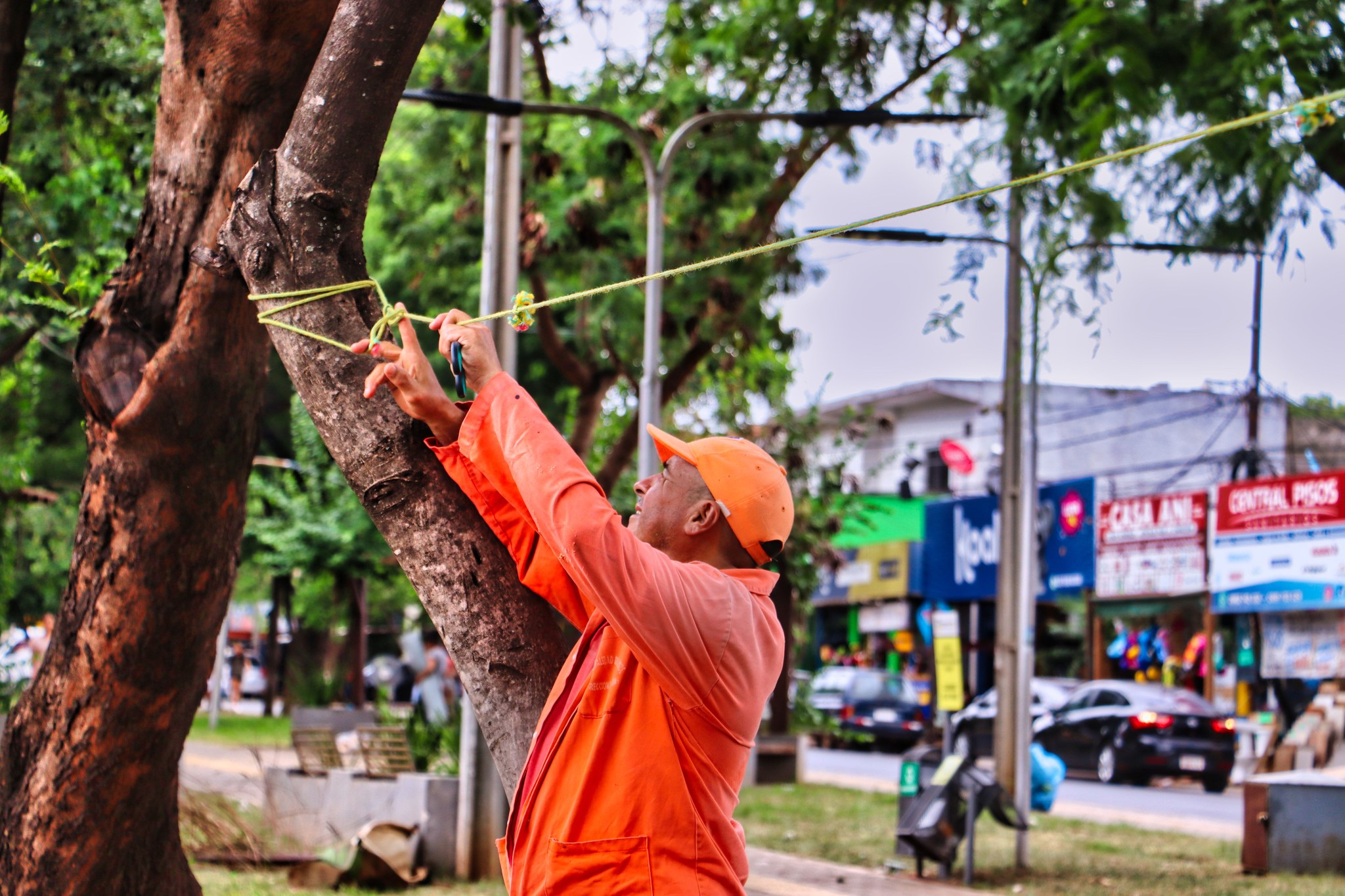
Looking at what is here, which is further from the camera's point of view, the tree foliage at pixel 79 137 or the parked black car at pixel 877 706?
Answer: the parked black car at pixel 877 706

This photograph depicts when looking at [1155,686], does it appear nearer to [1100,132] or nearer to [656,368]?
[656,368]

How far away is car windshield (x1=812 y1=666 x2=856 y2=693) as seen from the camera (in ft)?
94.4

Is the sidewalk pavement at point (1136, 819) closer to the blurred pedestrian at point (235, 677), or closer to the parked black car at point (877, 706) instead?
the parked black car at point (877, 706)

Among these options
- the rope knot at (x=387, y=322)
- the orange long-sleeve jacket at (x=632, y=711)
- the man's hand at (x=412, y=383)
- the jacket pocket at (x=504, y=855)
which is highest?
the rope knot at (x=387, y=322)

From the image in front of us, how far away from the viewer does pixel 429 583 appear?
112 inches

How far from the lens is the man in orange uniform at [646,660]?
7.57 ft

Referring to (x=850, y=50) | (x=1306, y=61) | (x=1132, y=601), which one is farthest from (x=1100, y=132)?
(x=1132, y=601)

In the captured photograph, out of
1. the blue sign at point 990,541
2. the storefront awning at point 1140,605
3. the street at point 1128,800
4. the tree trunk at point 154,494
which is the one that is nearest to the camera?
the tree trunk at point 154,494

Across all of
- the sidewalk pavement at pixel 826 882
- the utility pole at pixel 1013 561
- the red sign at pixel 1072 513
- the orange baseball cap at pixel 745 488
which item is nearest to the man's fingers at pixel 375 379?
the orange baseball cap at pixel 745 488

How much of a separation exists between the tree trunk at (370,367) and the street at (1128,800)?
12690mm

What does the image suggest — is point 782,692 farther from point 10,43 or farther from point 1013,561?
point 10,43

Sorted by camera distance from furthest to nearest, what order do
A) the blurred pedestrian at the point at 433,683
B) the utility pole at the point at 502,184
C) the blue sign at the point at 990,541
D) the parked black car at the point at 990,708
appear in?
the parked black car at the point at 990,708 → the blurred pedestrian at the point at 433,683 → the blue sign at the point at 990,541 → the utility pole at the point at 502,184

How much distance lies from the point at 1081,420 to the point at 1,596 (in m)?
27.4

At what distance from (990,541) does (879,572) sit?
76.1ft
